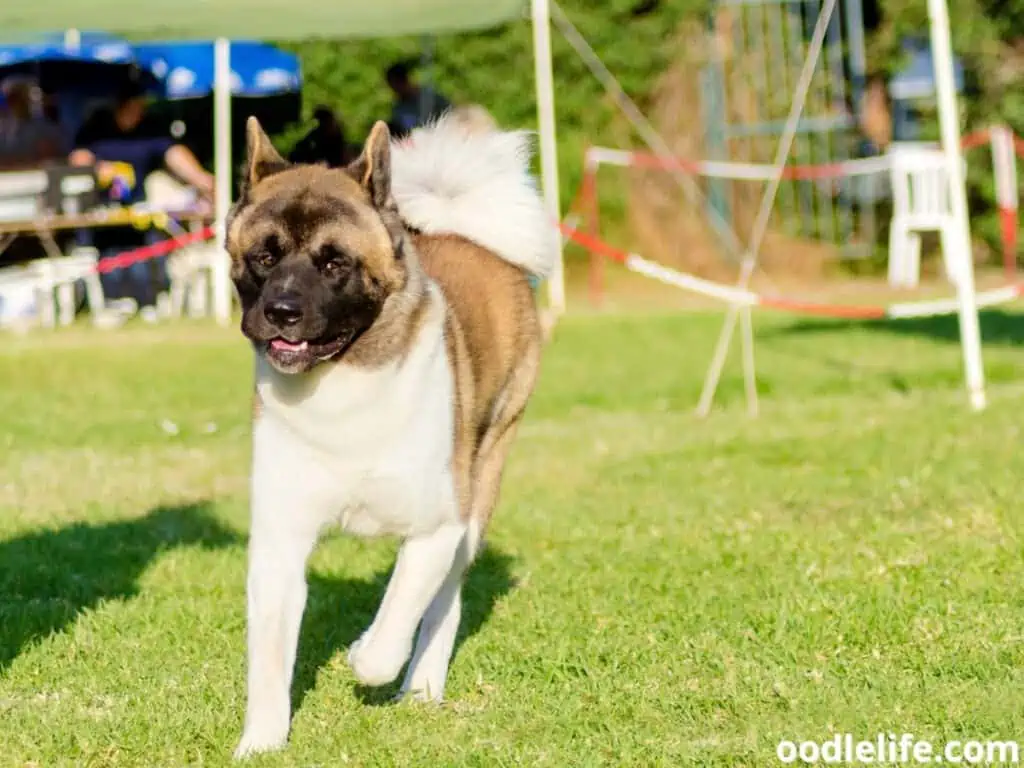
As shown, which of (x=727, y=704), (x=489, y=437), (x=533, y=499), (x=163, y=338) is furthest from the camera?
(x=163, y=338)

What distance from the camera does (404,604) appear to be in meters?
4.67

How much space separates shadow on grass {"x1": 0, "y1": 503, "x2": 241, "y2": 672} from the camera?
6062 mm

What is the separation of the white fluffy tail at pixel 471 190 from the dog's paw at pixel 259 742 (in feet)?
6.18

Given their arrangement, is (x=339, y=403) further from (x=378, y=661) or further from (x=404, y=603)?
(x=378, y=661)

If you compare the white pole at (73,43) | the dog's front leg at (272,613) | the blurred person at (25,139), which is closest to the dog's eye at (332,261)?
the dog's front leg at (272,613)

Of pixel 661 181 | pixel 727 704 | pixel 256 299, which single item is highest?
pixel 661 181

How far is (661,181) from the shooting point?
2364 centimetres

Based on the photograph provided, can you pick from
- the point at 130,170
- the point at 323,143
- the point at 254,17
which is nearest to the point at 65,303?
the point at 130,170

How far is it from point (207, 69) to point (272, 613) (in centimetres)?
1678

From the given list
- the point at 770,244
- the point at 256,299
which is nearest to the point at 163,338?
the point at 770,244

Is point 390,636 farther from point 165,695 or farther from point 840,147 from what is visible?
point 840,147

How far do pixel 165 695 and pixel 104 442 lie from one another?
620cm

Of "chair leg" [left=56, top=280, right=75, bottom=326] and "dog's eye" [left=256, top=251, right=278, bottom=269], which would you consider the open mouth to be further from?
"chair leg" [left=56, top=280, right=75, bottom=326]

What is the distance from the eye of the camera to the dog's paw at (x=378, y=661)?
4.61 m
